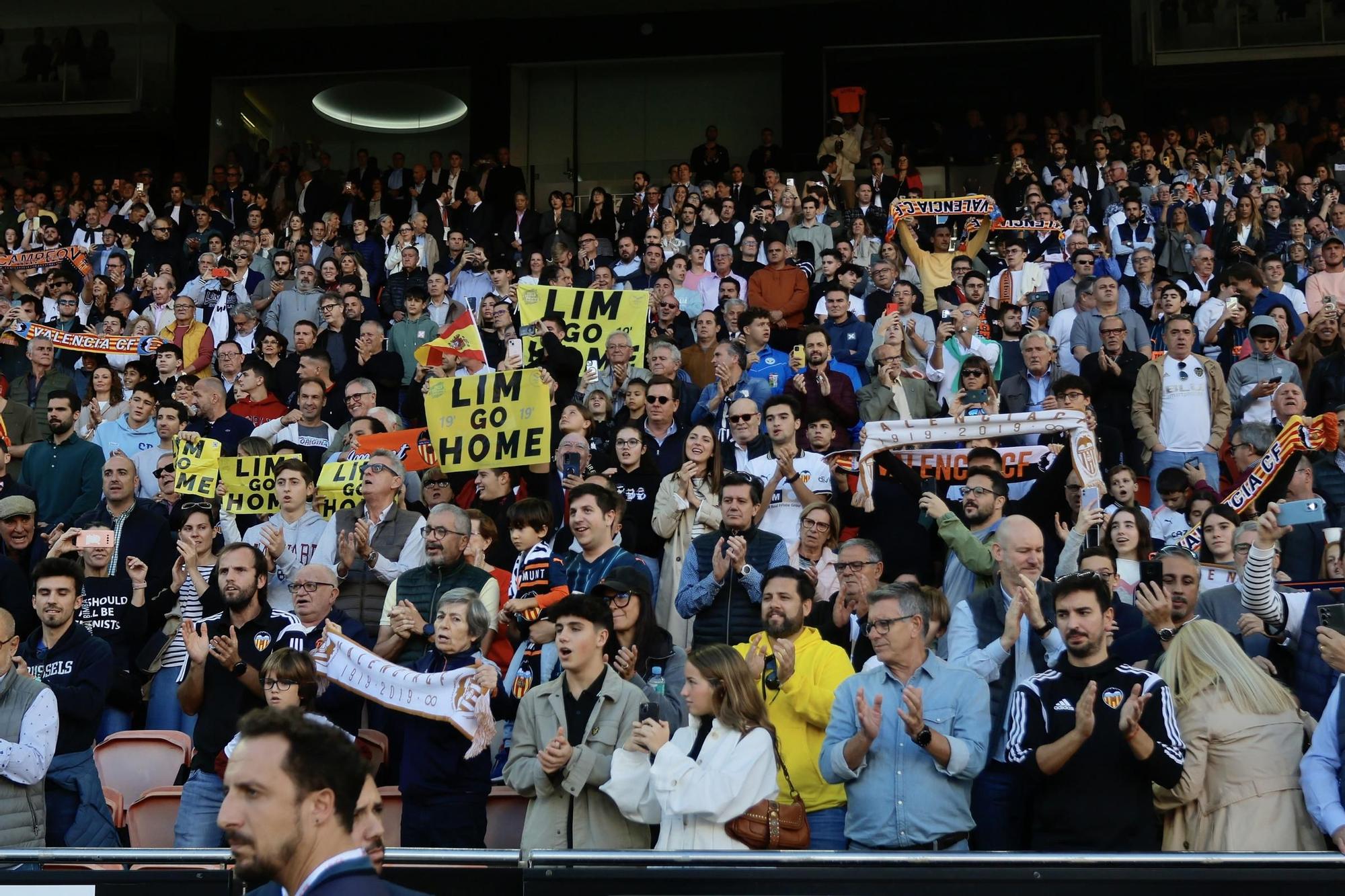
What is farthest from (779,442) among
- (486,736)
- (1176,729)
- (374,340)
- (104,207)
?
(104,207)

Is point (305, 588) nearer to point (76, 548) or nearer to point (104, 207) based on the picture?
point (76, 548)

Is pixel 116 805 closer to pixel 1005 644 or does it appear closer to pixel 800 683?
pixel 800 683

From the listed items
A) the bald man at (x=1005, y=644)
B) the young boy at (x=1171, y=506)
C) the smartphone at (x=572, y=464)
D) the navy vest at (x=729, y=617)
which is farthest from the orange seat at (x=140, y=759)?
the young boy at (x=1171, y=506)

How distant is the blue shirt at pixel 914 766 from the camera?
5684 millimetres

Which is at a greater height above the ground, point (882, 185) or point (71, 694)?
point (882, 185)

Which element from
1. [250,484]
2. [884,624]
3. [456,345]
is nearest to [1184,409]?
[456,345]

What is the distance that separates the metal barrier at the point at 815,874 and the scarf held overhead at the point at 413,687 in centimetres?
175

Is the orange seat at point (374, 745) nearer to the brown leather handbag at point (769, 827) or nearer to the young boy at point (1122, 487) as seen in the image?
the brown leather handbag at point (769, 827)

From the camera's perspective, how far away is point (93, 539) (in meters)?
8.68

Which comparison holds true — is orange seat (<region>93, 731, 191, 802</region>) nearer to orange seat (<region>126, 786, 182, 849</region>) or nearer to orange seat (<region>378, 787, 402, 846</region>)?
orange seat (<region>126, 786, 182, 849</region>)

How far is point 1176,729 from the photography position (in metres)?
5.48

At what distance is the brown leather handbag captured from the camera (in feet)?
18.1

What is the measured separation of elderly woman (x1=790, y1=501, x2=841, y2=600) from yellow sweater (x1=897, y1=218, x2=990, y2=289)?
6857 millimetres

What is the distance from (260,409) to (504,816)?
6370mm
